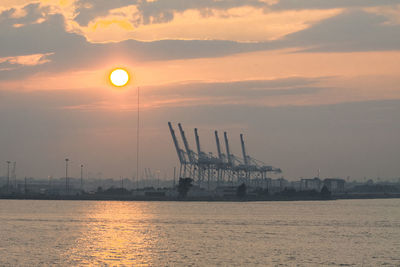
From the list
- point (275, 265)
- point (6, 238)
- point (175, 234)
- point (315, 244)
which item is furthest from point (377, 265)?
point (6, 238)

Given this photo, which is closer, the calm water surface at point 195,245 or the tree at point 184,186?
the calm water surface at point 195,245

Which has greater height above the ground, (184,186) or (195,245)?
(184,186)

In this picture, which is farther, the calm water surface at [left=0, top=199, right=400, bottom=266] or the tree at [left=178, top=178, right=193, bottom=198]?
the tree at [left=178, top=178, right=193, bottom=198]

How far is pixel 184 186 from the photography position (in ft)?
623

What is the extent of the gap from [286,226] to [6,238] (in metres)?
34.3

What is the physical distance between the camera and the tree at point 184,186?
189 m

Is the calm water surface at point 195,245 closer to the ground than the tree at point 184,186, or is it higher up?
closer to the ground

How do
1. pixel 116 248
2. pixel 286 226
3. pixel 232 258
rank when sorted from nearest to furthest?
1. pixel 232 258
2. pixel 116 248
3. pixel 286 226

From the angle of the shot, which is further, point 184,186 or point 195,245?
point 184,186

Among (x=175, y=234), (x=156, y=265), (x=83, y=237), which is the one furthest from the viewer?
(x=175, y=234)

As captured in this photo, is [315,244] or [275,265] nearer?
[275,265]

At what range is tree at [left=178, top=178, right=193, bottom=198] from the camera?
18912 centimetres

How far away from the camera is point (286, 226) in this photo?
83.6 meters

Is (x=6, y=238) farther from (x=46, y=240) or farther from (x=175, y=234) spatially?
(x=175, y=234)
